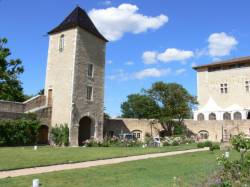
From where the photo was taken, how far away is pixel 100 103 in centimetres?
3222

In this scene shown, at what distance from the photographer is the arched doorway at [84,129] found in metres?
31.4

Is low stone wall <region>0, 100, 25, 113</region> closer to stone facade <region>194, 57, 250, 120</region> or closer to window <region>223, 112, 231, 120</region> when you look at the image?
stone facade <region>194, 57, 250, 120</region>

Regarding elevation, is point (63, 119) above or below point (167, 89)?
below

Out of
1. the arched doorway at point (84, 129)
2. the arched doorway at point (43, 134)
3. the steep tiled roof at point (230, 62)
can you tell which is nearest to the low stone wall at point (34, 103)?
the arched doorway at point (43, 134)

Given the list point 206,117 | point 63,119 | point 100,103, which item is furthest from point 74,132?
point 206,117

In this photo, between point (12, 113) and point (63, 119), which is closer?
point (12, 113)

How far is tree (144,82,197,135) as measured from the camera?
1410 inches

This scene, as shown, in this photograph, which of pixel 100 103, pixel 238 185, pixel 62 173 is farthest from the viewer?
pixel 100 103

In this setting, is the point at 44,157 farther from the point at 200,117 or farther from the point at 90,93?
the point at 200,117

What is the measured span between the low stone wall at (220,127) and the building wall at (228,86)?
8.63 metres

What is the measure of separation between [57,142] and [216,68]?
26769mm

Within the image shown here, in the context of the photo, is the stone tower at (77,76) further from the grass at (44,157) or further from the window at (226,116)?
the window at (226,116)

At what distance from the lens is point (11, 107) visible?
26.2m

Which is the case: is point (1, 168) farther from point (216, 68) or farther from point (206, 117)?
point (216, 68)
